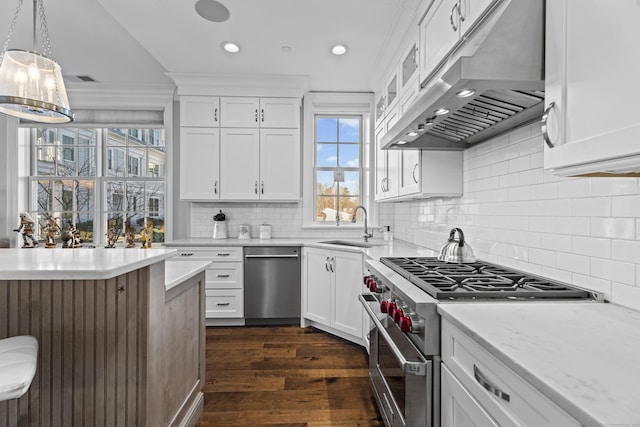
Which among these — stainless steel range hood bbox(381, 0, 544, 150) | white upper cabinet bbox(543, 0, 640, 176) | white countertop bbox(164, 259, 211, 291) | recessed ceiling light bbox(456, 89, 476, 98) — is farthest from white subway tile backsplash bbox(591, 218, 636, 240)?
white countertop bbox(164, 259, 211, 291)

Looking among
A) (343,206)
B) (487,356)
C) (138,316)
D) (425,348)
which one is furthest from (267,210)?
(487,356)

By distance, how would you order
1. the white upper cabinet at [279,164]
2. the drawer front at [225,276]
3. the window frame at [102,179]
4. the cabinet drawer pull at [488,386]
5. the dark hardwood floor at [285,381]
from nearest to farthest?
the cabinet drawer pull at [488,386], the dark hardwood floor at [285,381], the drawer front at [225,276], the white upper cabinet at [279,164], the window frame at [102,179]

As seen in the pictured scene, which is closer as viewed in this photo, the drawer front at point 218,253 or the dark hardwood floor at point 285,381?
the dark hardwood floor at point 285,381

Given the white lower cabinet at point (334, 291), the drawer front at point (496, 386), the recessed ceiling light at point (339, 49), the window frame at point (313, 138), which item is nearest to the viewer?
the drawer front at point (496, 386)

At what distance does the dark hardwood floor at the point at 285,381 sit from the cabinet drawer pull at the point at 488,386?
1.33 metres

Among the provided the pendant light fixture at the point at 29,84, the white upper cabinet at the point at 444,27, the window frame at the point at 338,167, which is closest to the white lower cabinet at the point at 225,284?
the window frame at the point at 338,167

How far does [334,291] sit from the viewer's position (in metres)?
3.18

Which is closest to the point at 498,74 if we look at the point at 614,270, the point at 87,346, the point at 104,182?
the point at 614,270

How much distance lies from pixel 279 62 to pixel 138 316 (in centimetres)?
277

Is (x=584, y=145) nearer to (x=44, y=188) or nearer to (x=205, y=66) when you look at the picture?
(x=205, y=66)

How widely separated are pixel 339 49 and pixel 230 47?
1.00 meters

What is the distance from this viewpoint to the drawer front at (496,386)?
64cm

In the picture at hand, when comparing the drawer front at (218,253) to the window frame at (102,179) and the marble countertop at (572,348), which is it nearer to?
the window frame at (102,179)

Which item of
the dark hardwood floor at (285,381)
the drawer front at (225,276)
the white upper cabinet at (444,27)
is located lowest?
the dark hardwood floor at (285,381)
